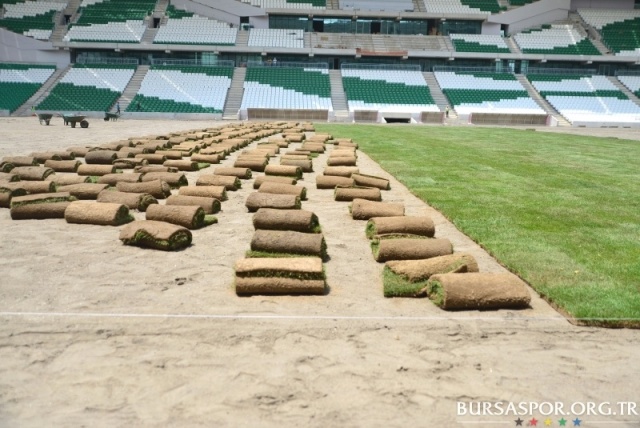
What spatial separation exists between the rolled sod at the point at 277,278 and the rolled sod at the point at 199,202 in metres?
3.68

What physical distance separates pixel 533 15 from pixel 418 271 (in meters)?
64.7

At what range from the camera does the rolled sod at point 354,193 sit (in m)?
10.5

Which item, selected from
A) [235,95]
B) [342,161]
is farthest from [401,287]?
[235,95]

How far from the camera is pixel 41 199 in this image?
919 cm

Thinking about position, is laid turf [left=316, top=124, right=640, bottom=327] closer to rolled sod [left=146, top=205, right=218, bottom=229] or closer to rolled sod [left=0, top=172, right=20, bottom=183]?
rolled sod [left=146, top=205, right=218, bottom=229]

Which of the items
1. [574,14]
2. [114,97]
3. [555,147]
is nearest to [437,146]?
[555,147]

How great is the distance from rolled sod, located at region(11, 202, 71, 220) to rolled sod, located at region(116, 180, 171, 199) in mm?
1631

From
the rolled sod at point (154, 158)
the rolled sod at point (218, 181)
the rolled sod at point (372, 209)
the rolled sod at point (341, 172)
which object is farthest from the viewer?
the rolled sod at point (154, 158)

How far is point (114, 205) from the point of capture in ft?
28.4

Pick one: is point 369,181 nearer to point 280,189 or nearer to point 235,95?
point 280,189

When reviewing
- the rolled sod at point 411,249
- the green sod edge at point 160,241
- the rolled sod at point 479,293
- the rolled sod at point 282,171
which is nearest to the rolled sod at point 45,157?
the rolled sod at point 282,171

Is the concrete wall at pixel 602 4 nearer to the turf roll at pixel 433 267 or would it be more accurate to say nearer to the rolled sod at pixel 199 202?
the rolled sod at pixel 199 202

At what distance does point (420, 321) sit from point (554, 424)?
1.70 m

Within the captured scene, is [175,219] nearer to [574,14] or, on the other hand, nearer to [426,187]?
[426,187]
